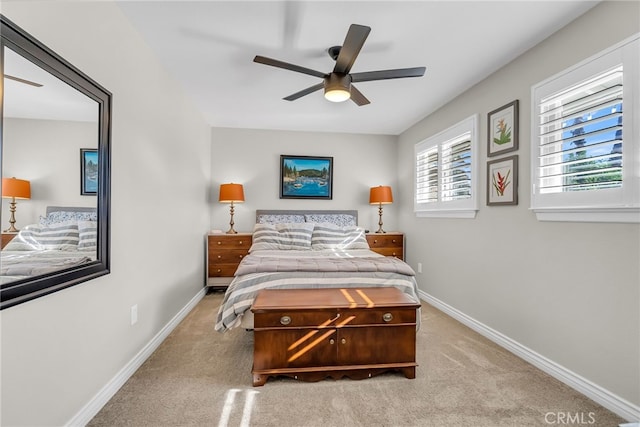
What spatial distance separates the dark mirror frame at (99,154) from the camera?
3.83 ft

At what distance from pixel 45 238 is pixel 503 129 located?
3.28 metres

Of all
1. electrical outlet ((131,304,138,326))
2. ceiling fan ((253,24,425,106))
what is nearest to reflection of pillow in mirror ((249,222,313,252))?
electrical outlet ((131,304,138,326))

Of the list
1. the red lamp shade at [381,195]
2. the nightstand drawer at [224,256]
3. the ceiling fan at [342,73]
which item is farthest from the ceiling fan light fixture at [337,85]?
the nightstand drawer at [224,256]

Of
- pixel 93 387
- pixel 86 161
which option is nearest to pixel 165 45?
pixel 86 161

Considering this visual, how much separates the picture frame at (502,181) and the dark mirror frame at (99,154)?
3.02 m

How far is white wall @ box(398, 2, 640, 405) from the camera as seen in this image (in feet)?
5.72

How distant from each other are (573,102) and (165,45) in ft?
9.93

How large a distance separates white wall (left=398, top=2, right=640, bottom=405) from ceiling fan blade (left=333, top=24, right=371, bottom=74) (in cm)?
150

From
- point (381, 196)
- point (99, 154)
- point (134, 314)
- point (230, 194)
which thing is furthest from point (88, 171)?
point (381, 196)

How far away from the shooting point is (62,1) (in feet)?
4.78

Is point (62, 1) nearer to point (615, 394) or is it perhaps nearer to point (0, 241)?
point (0, 241)

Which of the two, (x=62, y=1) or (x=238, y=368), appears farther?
(x=238, y=368)

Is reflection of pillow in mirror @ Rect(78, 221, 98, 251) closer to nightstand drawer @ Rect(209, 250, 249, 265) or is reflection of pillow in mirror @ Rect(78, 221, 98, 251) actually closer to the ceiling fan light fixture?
the ceiling fan light fixture

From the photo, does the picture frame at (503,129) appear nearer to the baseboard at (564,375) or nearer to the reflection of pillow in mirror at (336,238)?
the baseboard at (564,375)
